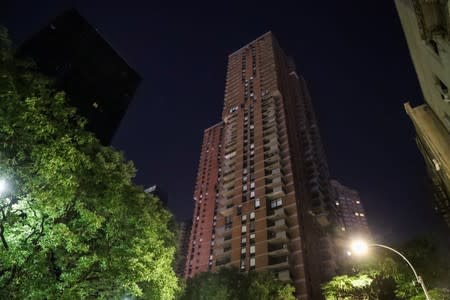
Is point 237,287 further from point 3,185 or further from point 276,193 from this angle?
point 3,185

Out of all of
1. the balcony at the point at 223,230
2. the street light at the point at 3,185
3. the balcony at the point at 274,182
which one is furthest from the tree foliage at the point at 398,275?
the balcony at the point at 223,230

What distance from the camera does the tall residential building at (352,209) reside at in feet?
449

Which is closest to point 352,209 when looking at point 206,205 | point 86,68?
point 206,205

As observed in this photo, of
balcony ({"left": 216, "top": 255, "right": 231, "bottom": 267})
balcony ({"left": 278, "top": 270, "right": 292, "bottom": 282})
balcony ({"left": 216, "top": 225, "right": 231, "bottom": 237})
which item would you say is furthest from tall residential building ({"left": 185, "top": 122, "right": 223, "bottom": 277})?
balcony ({"left": 278, "top": 270, "right": 292, "bottom": 282})

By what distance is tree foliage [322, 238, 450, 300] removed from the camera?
21.4m

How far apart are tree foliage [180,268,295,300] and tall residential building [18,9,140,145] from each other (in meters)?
24.8

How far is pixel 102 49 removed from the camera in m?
45.2

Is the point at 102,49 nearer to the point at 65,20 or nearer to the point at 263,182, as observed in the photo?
the point at 65,20

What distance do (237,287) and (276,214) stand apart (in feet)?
90.0

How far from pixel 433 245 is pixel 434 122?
1336cm

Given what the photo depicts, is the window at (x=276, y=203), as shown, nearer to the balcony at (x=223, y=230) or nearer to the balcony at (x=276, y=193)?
the balcony at (x=276, y=193)

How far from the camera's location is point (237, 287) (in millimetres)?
36781

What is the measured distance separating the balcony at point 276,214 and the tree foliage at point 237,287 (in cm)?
2361

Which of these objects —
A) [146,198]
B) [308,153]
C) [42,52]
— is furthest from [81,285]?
[308,153]
